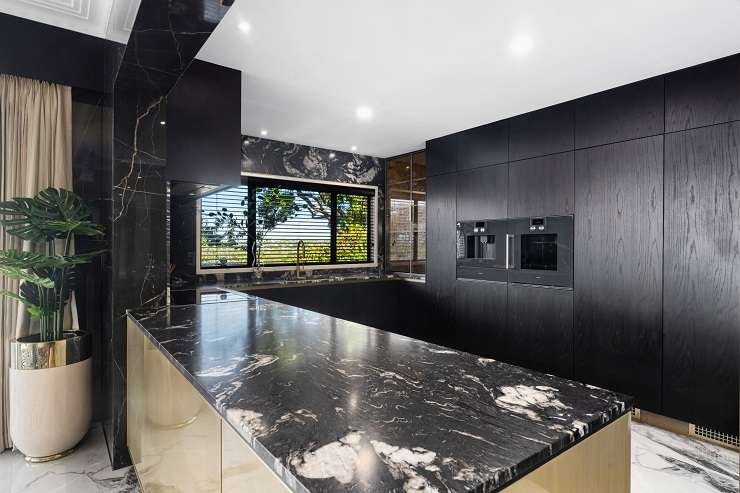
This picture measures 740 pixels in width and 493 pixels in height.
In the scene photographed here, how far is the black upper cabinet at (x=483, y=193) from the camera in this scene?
3.79m

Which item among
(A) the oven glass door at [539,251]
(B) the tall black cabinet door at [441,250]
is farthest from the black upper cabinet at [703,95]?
(B) the tall black cabinet door at [441,250]

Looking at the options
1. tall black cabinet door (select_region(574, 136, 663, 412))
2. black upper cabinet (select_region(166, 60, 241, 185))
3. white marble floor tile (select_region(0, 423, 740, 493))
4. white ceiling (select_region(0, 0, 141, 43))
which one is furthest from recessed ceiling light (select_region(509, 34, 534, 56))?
white marble floor tile (select_region(0, 423, 740, 493))

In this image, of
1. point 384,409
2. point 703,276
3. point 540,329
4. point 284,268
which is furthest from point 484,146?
point 384,409

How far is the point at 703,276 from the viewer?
257 cm

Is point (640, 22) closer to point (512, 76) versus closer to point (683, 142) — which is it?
point (512, 76)

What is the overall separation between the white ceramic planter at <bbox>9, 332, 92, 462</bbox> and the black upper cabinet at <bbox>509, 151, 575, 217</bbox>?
3549mm

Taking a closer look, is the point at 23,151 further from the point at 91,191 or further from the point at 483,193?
the point at 483,193

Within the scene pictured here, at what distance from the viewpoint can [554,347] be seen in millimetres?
3355

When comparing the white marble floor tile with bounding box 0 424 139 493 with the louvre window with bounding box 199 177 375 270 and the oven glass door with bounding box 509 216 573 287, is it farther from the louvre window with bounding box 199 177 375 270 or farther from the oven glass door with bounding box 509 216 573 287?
the oven glass door with bounding box 509 216 573 287

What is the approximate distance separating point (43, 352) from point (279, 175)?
2850 millimetres

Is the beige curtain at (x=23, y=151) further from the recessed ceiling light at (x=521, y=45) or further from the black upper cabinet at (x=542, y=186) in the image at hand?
the black upper cabinet at (x=542, y=186)

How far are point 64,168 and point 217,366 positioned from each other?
2.34 meters

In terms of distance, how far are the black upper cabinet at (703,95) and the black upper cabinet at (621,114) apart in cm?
8

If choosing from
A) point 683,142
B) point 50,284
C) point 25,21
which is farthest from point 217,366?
point 683,142
